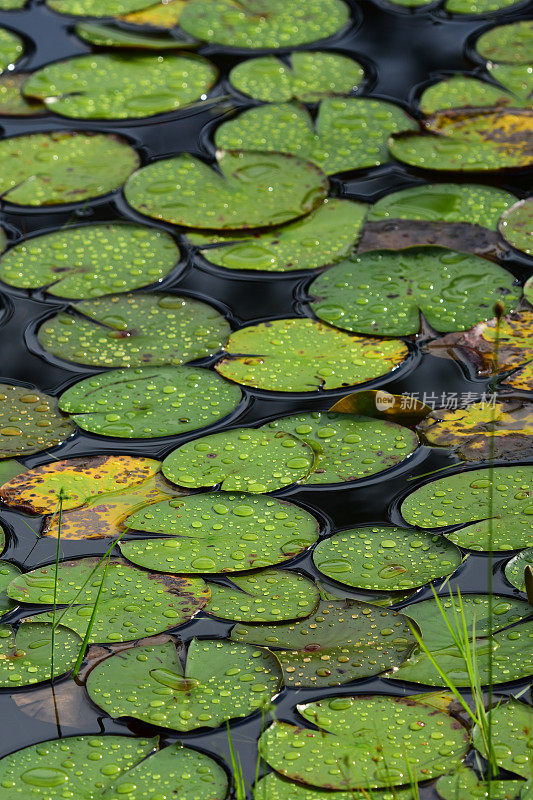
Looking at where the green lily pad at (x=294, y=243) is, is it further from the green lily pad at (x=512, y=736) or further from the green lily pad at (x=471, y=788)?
the green lily pad at (x=471, y=788)

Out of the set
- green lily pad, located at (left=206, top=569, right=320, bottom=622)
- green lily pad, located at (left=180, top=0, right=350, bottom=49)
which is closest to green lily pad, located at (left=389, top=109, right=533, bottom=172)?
green lily pad, located at (left=180, top=0, right=350, bottom=49)

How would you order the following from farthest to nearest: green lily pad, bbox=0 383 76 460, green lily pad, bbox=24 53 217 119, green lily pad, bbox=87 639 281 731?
green lily pad, bbox=24 53 217 119, green lily pad, bbox=0 383 76 460, green lily pad, bbox=87 639 281 731

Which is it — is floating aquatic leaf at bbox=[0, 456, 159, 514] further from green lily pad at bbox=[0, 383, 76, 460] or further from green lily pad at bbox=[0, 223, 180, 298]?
green lily pad at bbox=[0, 223, 180, 298]

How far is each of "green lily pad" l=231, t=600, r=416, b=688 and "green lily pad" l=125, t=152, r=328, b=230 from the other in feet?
4.21

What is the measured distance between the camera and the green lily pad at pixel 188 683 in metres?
1.65

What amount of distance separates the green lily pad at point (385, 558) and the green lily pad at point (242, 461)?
0.19 m

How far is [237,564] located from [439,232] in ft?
3.99

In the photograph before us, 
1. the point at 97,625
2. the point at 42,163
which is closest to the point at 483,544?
the point at 97,625

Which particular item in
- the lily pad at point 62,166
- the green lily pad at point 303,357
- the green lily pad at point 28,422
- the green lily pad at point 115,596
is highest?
the lily pad at point 62,166

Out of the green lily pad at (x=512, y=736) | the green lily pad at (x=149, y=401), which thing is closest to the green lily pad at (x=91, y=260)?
the green lily pad at (x=149, y=401)

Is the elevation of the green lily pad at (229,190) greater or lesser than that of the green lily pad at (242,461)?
greater

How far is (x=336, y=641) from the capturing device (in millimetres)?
1764

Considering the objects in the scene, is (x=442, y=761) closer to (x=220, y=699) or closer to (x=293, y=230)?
(x=220, y=699)

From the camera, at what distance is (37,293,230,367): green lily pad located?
7.89 ft
